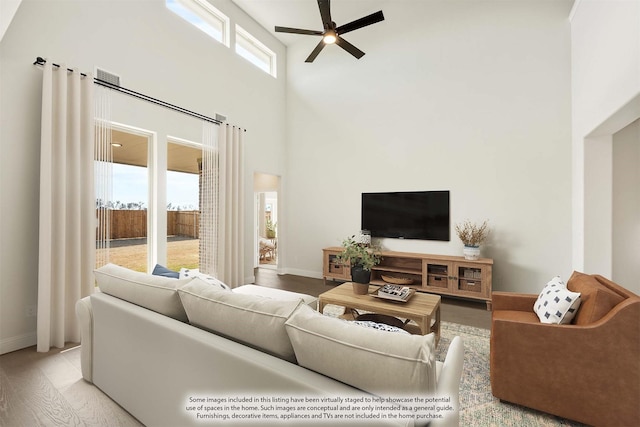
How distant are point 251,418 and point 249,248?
4.26 meters

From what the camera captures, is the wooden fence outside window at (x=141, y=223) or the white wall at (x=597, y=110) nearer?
the white wall at (x=597, y=110)

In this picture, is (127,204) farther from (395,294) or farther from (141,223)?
(395,294)

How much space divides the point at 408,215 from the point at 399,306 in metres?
2.45

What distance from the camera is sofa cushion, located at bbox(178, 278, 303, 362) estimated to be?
1250 millimetres

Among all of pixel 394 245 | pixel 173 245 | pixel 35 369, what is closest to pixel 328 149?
pixel 394 245

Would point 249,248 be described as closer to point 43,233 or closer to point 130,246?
point 130,246

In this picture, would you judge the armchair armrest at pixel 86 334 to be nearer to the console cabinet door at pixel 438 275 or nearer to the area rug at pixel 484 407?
the area rug at pixel 484 407

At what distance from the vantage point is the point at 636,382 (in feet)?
5.13

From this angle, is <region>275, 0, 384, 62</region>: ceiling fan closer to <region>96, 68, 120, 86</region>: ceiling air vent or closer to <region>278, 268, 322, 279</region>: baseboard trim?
<region>96, 68, 120, 86</region>: ceiling air vent

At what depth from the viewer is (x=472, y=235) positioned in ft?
13.6

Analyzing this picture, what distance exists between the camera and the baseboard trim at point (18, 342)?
256 centimetres

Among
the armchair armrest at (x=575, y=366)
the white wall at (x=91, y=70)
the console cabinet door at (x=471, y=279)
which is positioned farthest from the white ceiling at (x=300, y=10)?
the armchair armrest at (x=575, y=366)

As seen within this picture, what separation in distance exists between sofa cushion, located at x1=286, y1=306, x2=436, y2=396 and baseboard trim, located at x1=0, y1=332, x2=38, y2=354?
3.10 m

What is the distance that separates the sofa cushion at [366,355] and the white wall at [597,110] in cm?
280
